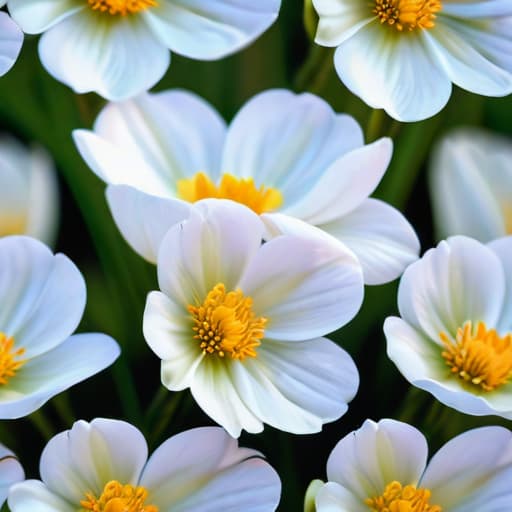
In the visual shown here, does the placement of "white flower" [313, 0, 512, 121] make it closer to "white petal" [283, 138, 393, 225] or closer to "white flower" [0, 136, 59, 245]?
"white petal" [283, 138, 393, 225]

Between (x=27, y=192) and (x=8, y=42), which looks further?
(x=27, y=192)

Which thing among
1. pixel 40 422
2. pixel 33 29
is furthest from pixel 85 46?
pixel 40 422

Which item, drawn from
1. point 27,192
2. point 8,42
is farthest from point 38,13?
point 27,192

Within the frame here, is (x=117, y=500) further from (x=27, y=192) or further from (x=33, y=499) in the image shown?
(x=27, y=192)

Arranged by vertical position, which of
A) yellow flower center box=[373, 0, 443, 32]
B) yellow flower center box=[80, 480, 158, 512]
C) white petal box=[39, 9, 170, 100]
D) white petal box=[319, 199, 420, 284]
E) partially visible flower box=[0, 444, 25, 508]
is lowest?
yellow flower center box=[80, 480, 158, 512]

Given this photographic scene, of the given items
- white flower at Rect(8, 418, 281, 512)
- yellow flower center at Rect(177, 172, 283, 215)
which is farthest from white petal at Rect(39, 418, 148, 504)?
yellow flower center at Rect(177, 172, 283, 215)

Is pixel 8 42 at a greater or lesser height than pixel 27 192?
greater
